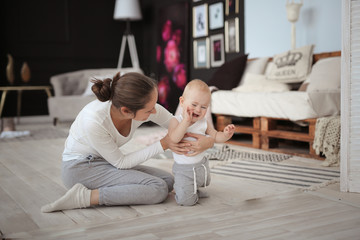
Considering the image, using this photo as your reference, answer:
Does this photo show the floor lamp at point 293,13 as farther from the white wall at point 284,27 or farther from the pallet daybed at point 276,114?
the pallet daybed at point 276,114

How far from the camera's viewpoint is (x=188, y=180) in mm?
1901

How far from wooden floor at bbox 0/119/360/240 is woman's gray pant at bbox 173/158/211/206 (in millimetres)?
42

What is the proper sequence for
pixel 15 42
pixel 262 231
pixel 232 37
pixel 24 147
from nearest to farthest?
pixel 262 231 → pixel 24 147 → pixel 232 37 → pixel 15 42

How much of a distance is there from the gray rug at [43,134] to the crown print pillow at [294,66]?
Result: 7.60ft

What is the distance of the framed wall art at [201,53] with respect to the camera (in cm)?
572

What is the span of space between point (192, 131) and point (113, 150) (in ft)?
1.18

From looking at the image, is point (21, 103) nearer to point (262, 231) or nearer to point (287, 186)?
point (287, 186)

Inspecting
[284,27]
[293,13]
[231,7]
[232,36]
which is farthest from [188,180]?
[231,7]

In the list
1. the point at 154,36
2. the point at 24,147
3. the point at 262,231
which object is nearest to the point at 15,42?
the point at 154,36

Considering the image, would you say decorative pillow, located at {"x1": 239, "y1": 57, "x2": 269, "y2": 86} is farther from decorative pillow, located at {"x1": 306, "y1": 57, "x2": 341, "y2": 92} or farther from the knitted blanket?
the knitted blanket

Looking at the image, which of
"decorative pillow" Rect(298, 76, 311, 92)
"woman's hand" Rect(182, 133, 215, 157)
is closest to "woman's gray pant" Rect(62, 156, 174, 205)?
"woman's hand" Rect(182, 133, 215, 157)

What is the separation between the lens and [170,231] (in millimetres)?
1559

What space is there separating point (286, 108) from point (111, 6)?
473cm

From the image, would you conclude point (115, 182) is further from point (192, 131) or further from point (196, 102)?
point (196, 102)
